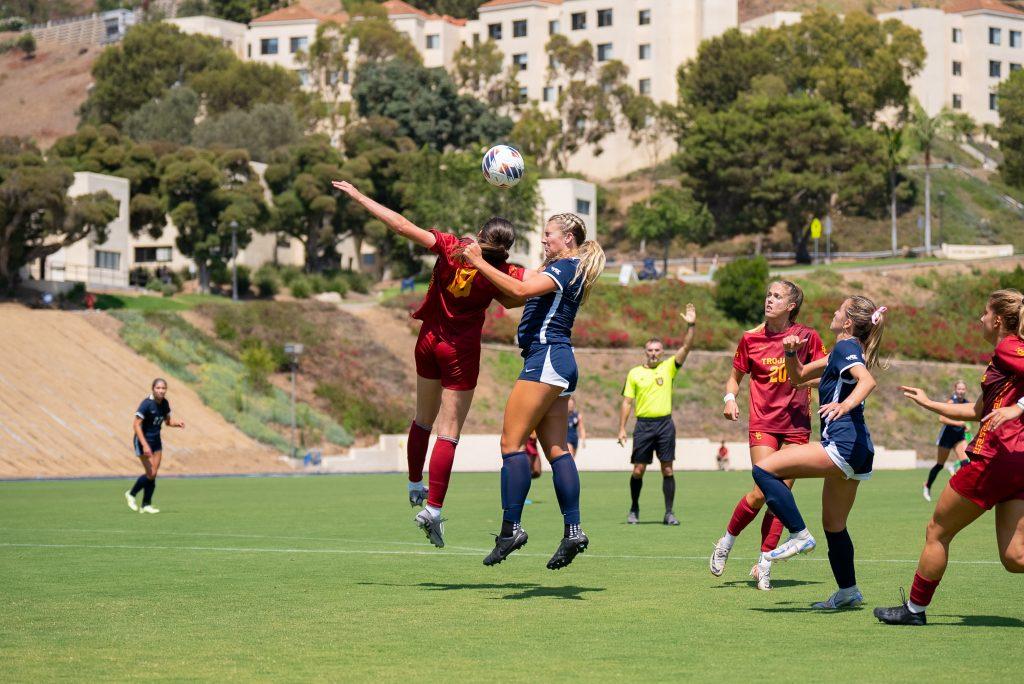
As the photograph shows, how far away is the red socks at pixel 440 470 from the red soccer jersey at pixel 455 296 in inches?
31.0

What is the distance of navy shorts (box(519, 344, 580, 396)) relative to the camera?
984cm

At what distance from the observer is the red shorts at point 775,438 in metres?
11.1

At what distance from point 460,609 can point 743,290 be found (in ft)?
207

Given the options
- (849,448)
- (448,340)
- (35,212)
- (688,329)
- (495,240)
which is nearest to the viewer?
(849,448)

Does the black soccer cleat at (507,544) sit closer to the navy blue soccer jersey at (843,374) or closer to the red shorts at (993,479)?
the navy blue soccer jersey at (843,374)

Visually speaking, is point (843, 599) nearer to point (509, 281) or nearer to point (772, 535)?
point (772, 535)

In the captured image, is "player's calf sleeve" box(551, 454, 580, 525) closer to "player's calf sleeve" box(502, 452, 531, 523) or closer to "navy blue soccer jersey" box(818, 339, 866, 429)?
"player's calf sleeve" box(502, 452, 531, 523)

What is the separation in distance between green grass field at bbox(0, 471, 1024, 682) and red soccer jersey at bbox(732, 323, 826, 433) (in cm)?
127

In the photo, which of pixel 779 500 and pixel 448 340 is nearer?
pixel 779 500

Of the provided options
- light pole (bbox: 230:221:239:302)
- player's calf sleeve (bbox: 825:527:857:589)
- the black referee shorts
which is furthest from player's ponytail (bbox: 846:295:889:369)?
light pole (bbox: 230:221:239:302)

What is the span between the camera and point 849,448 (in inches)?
351

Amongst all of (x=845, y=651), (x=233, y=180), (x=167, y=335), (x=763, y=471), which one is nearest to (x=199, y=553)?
(x=763, y=471)

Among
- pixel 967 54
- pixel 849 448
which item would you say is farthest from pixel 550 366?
pixel 967 54

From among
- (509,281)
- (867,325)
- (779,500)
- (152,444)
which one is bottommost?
(152,444)
